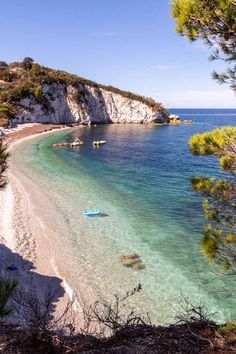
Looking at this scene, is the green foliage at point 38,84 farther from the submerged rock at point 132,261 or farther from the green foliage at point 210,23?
the green foliage at point 210,23

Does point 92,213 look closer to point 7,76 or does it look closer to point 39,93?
point 39,93

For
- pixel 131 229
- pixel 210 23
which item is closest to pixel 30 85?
pixel 131 229

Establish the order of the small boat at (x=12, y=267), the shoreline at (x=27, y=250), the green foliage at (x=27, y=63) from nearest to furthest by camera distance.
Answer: the shoreline at (x=27, y=250), the small boat at (x=12, y=267), the green foliage at (x=27, y=63)

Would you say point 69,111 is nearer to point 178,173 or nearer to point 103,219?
point 178,173

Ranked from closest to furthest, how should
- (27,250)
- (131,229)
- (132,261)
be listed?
1. (132,261)
2. (27,250)
3. (131,229)

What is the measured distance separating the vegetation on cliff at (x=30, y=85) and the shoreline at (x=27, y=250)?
5438 cm

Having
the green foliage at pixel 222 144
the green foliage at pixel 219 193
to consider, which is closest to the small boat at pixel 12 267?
the green foliage at pixel 219 193

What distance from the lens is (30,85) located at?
9788cm

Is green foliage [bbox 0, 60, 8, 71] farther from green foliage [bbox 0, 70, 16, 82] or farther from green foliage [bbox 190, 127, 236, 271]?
green foliage [bbox 190, 127, 236, 271]

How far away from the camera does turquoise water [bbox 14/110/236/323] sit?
1574 cm

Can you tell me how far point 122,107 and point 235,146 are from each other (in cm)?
11993

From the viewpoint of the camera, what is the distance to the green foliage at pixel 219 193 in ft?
24.4

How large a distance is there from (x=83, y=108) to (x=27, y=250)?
96964 mm

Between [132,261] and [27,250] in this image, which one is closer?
[132,261]
